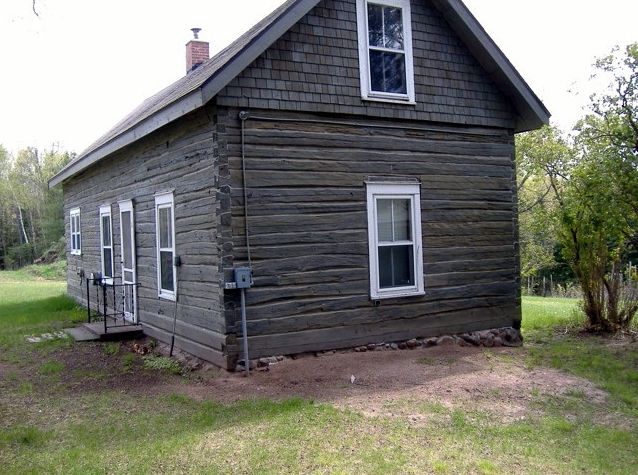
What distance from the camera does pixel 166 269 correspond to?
36.2ft

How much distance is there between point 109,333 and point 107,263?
12.2 ft

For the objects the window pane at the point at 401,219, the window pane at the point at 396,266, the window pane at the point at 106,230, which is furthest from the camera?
the window pane at the point at 106,230

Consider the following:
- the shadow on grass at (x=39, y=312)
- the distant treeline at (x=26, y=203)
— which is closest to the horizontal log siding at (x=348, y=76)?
the shadow on grass at (x=39, y=312)

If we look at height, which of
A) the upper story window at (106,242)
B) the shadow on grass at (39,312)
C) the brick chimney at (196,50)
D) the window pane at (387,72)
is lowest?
the shadow on grass at (39,312)

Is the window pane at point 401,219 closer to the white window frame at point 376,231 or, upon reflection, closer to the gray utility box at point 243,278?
the white window frame at point 376,231

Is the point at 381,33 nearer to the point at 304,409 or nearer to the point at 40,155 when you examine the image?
the point at 304,409

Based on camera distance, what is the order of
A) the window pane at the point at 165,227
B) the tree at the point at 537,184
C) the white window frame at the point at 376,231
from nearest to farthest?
the white window frame at the point at 376,231 → the window pane at the point at 165,227 → the tree at the point at 537,184

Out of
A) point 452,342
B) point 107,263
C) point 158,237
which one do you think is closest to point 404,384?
point 452,342

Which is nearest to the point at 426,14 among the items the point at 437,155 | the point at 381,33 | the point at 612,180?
the point at 381,33

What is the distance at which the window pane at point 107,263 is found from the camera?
47.9 feet

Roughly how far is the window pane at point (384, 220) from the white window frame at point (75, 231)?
34.3 feet

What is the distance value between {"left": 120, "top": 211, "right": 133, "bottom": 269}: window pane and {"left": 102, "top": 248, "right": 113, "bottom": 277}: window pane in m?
1.34

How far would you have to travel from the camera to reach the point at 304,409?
278 inches

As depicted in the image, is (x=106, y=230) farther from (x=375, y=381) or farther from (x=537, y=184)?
(x=537, y=184)
